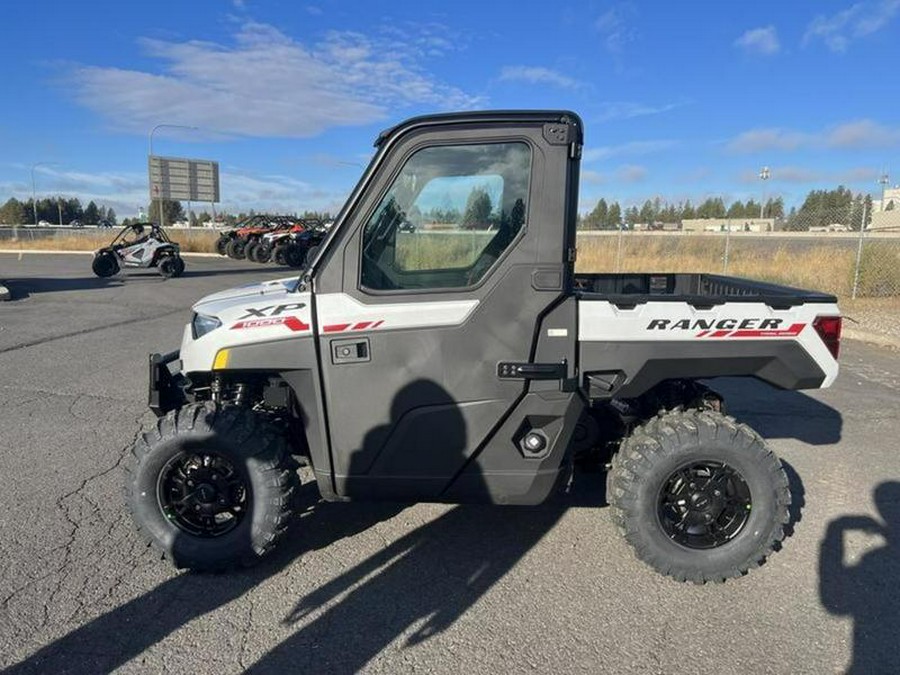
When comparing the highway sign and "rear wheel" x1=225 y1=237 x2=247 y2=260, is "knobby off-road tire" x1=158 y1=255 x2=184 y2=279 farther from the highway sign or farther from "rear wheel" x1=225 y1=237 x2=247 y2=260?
the highway sign

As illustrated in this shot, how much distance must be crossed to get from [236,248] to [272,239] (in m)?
3.64

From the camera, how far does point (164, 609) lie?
2.83 metres

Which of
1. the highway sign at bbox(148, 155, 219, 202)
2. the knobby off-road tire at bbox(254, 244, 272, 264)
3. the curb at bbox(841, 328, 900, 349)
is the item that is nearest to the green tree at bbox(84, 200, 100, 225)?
the highway sign at bbox(148, 155, 219, 202)

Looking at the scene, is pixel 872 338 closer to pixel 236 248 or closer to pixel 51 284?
pixel 51 284

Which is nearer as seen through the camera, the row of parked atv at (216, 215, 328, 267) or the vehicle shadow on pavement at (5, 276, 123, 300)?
the vehicle shadow on pavement at (5, 276, 123, 300)

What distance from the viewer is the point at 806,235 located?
2839 centimetres

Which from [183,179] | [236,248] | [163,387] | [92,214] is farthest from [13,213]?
[163,387]

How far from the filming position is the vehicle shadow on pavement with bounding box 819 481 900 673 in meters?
2.60

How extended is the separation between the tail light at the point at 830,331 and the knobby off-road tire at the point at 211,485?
2.85 m

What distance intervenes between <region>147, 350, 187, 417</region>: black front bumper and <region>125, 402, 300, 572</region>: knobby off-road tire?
47 cm

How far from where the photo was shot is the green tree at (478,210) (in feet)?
9.89

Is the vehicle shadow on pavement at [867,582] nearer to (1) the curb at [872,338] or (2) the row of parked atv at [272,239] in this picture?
(1) the curb at [872,338]

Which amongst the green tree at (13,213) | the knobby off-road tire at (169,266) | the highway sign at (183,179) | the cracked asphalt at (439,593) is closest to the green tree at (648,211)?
the highway sign at (183,179)

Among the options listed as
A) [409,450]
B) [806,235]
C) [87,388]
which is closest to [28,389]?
[87,388]
